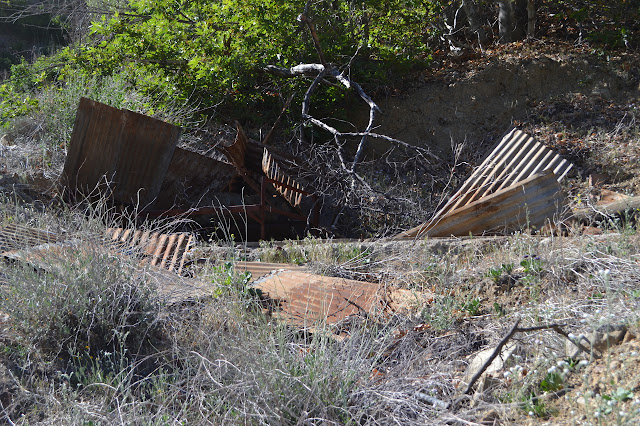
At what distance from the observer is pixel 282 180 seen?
698cm

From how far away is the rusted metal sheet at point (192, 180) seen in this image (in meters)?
7.08

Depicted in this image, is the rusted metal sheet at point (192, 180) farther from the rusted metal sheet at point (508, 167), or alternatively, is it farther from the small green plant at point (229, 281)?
the small green plant at point (229, 281)

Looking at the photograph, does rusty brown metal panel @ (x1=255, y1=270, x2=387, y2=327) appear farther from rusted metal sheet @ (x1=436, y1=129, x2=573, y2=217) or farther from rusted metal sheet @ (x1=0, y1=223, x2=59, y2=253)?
rusted metal sheet @ (x1=436, y1=129, x2=573, y2=217)

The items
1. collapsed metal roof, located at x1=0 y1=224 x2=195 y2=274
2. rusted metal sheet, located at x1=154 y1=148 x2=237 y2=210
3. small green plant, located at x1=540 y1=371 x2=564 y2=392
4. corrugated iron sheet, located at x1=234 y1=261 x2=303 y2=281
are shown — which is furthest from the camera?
rusted metal sheet, located at x1=154 y1=148 x2=237 y2=210

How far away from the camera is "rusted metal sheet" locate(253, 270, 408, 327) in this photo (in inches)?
147

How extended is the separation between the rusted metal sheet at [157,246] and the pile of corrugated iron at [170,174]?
2.88 ft

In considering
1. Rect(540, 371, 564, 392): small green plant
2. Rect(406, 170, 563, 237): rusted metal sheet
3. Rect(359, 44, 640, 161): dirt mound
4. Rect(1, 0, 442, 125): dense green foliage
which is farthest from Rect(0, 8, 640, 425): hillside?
Rect(359, 44, 640, 161): dirt mound

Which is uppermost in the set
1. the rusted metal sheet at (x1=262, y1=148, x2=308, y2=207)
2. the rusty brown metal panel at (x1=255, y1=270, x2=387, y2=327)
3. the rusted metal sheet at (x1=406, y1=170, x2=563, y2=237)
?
the rusted metal sheet at (x1=406, y1=170, x2=563, y2=237)

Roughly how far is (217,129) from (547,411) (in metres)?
7.06

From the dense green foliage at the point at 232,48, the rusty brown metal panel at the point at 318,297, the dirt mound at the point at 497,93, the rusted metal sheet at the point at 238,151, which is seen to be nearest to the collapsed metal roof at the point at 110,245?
the rusty brown metal panel at the point at 318,297

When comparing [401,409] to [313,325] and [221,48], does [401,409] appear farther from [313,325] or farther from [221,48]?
[221,48]

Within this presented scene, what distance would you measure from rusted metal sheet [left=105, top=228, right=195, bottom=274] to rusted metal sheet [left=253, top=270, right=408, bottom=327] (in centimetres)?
86

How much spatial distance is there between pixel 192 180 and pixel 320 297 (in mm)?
3673

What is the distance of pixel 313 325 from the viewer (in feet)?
12.0
